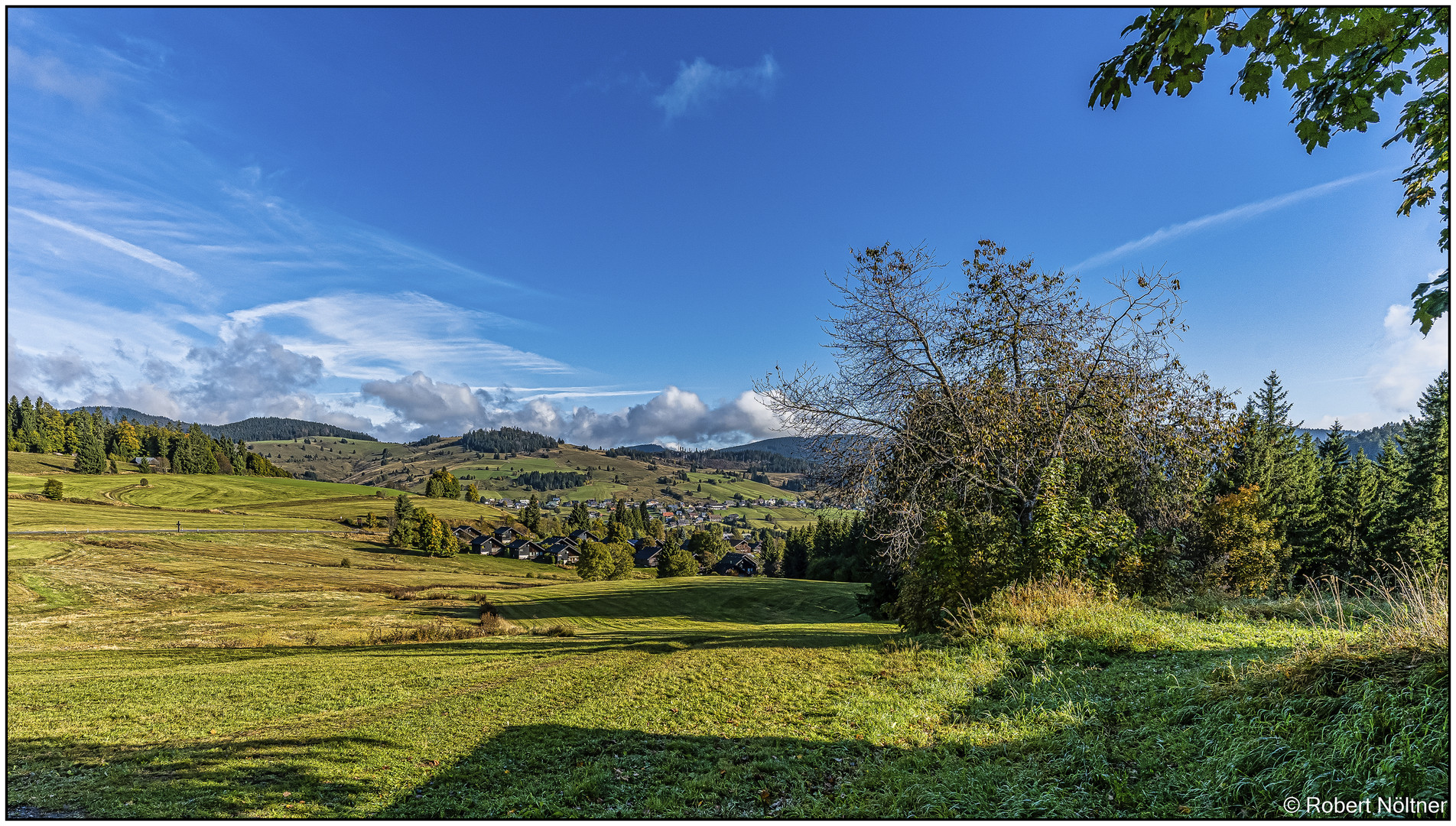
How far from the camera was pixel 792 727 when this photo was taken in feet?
21.0

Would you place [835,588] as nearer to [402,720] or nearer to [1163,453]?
[1163,453]

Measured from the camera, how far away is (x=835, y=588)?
1750 inches

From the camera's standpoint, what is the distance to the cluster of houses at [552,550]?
93938 millimetres

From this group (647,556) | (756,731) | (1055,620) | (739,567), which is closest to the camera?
(756,731)

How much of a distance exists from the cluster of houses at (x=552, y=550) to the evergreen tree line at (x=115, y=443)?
69191 mm

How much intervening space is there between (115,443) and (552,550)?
10061cm

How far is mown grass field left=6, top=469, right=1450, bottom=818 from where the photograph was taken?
12.7 feet

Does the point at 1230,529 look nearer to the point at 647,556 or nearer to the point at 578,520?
the point at 647,556

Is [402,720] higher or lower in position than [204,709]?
higher

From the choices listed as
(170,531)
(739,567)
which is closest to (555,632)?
(170,531)

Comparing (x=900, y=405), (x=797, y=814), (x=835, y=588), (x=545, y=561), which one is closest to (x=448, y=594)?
(x=835, y=588)

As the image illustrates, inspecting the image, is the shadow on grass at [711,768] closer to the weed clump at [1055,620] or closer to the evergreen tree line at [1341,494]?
the weed clump at [1055,620]

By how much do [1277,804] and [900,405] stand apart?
811cm

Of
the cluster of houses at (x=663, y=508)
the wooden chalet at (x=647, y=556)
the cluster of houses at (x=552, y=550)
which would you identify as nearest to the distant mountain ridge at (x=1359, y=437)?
the cluster of houses at (x=552, y=550)
